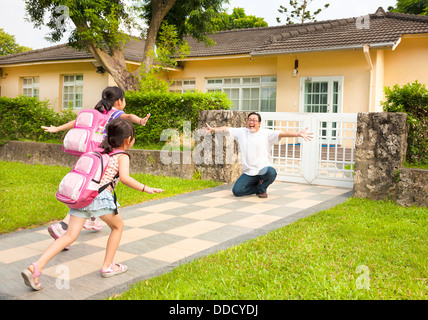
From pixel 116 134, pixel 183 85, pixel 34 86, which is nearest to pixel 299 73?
pixel 183 85

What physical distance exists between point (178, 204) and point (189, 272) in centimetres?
332

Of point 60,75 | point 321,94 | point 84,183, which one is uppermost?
point 60,75

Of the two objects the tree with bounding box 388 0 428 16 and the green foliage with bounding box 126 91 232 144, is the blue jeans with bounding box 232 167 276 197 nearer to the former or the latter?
the green foliage with bounding box 126 91 232 144

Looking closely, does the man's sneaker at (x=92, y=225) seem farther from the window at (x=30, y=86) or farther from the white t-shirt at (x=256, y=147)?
the window at (x=30, y=86)

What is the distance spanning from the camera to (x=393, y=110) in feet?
25.8

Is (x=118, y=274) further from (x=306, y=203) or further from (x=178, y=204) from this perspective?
(x=306, y=203)

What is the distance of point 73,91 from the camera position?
68.3ft

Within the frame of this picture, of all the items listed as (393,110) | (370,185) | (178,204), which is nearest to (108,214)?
(178,204)

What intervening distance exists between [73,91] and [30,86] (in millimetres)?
3374

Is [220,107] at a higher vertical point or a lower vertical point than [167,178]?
higher

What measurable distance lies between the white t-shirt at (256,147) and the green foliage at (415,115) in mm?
2295

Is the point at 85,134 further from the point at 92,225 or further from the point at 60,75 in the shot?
the point at 60,75

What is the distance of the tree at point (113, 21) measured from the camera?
12653 mm

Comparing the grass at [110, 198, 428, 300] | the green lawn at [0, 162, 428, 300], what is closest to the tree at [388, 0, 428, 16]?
the green lawn at [0, 162, 428, 300]
